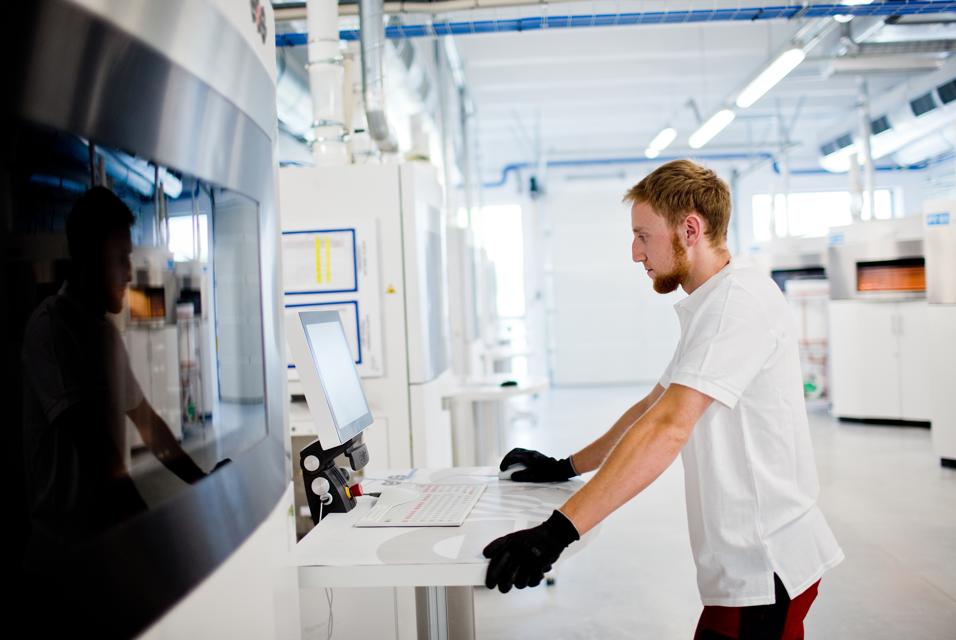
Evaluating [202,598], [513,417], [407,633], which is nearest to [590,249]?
[513,417]

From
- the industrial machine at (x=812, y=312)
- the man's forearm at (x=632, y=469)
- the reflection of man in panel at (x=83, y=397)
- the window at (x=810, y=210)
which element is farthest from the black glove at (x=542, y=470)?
the window at (x=810, y=210)

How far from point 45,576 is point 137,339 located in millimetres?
274

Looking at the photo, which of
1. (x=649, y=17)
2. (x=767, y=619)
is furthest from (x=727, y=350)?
(x=649, y=17)

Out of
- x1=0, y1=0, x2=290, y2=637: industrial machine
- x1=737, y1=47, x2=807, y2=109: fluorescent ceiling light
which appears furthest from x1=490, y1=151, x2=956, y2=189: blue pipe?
x1=0, y1=0, x2=290, y2=637: industrial machine

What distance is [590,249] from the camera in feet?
40.1

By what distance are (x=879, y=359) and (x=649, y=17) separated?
13.1ft

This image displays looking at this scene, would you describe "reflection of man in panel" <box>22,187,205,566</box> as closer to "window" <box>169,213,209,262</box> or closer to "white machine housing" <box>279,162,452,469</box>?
"window" <box>169,213,209,262</box>

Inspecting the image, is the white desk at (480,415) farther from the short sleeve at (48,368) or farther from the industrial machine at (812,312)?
the industrial machine at (812,312)

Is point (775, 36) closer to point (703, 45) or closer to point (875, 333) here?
point (703, 45)

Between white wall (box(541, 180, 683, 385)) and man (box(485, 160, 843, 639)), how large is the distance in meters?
10.5

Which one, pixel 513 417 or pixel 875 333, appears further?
pixel 513 417

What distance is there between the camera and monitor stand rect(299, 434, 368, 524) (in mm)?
1877

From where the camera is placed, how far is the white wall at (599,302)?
39.9 feet

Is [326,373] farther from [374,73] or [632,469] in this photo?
[374,73]
